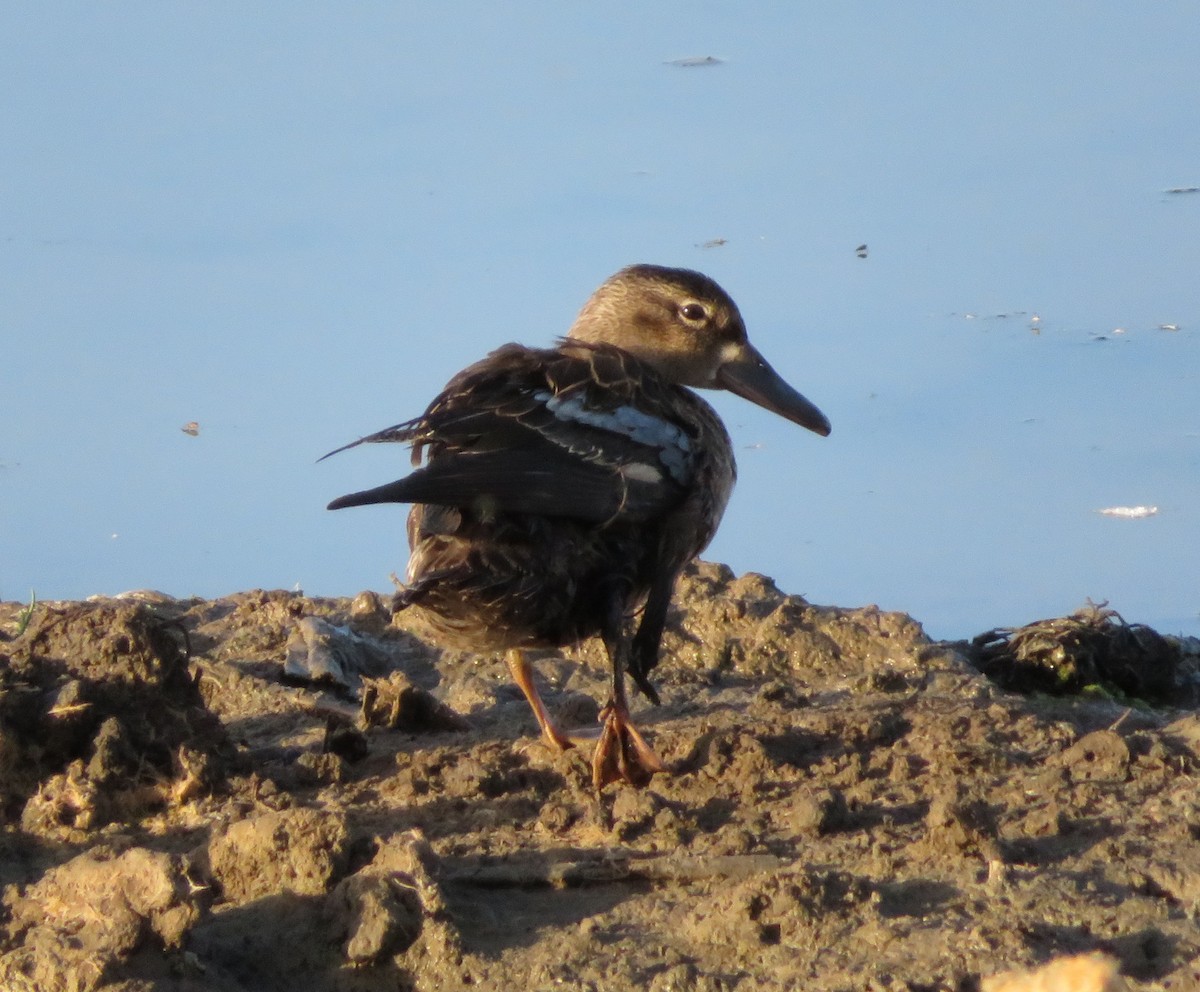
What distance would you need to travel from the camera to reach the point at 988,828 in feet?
15.2

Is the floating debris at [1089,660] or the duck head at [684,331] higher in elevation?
the duck head at [684,331]

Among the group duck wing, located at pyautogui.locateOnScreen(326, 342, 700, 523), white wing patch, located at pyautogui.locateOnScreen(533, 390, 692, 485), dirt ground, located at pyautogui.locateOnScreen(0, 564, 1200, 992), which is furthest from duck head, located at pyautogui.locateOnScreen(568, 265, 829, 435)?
white wing patch, located at pyautogui.locateOnScreen(533, 390, 692, 485)

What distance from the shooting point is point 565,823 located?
4945 millimetres

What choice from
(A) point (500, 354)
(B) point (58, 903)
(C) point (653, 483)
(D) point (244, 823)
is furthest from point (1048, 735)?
(B) point (58, 903)

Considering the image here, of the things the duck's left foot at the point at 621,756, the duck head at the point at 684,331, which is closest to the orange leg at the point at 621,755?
the duck's left foot at the point at 621,756

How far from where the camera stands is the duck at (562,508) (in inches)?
209

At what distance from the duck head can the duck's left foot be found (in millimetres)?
2041

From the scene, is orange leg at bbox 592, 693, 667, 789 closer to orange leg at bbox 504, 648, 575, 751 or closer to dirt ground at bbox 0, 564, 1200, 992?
dirt ground at bbox 0, 564, 1200, 992

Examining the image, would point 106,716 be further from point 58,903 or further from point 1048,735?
point 1048,735

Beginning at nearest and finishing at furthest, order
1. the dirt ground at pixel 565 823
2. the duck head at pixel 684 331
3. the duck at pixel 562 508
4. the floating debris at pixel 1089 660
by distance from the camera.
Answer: the dirt ground at pixel 565 823 → the duck at pixel 562 508 → the floating debris at pixel 1089 660 → the duck head at pixel 684 331

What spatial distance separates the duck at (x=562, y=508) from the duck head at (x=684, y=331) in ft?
2.40

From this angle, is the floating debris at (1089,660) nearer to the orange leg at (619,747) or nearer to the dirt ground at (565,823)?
the dirt ground at (565,823)

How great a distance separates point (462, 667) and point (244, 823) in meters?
2.40

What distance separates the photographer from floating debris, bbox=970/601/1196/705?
6953 mm
